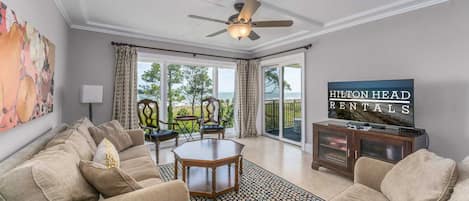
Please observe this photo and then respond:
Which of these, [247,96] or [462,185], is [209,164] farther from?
[247,96]

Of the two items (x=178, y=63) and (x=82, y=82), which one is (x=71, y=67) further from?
(x=178, y=63)

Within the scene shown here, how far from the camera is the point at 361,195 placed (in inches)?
64.4

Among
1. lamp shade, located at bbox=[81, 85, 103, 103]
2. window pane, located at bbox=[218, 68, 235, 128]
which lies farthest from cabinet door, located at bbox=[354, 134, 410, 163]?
lamp shade, located at bbox=[81, 85, 103, 103]

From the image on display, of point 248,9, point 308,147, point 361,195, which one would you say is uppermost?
point 248,9

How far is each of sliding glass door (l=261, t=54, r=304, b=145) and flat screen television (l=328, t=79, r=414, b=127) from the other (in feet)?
3.89

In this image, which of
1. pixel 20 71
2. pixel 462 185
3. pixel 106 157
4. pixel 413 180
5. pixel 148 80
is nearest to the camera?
pixel 462 185

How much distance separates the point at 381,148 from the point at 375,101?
62 centimetres

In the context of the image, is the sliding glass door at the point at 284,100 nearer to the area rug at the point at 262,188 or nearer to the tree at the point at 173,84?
the area rug at the point at 262,188

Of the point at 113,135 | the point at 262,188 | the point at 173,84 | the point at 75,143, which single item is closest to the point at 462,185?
the point at 262,188

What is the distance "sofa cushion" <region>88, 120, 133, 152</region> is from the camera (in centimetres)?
257

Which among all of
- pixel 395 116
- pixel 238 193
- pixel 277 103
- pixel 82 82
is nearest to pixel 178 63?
pixel 82 82

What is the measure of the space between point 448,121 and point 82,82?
18.1 ft

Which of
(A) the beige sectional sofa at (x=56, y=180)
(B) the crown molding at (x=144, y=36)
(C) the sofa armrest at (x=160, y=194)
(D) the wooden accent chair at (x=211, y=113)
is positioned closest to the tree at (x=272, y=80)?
(B) the crown molding at (x=144, y=36)

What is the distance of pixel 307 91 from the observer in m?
4.40
